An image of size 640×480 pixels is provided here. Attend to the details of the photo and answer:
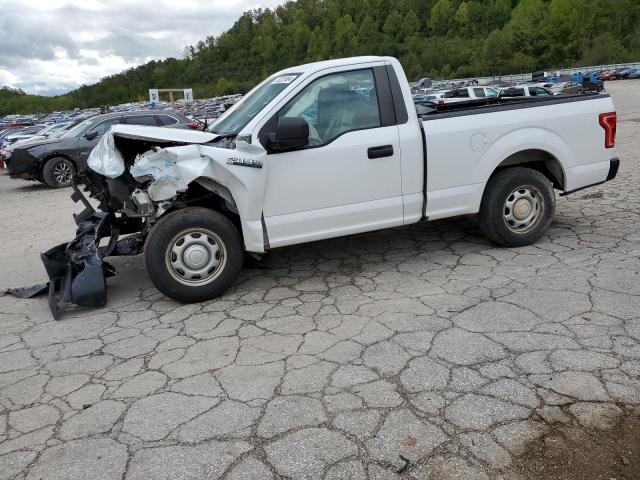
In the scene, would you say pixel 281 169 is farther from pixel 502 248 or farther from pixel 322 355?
pixel 502 248

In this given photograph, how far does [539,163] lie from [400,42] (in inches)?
6120

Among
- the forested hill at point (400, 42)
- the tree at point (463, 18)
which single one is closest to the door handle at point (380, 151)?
the forested hill at point (400, 42)

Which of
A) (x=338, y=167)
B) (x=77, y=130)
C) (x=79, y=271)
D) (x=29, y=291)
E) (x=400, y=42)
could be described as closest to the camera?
(x=338, y=167)

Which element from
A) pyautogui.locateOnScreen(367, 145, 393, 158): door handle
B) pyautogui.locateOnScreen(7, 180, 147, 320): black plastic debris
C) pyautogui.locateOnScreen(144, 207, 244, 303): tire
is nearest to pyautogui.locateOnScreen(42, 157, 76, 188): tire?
pyautogui.locateOnScreen(7, 180, 147, 320): black plastic debris

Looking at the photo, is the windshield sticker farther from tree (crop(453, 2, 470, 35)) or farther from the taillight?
tree (crop(453, 2, 470, 35))

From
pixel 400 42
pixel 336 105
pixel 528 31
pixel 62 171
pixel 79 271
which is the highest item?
pixel 400 42

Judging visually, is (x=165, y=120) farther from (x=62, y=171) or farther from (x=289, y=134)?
(x=289, y=134)

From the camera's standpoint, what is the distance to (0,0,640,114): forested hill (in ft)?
330

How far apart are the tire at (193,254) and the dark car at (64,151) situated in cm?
814

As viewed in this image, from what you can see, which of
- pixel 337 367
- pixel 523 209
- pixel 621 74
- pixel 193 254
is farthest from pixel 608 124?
pixel 621 74

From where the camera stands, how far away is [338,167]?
4523mm

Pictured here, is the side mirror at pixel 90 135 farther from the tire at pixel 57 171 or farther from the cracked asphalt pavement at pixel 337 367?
the cracked asphalt pavement at pixel 337 367

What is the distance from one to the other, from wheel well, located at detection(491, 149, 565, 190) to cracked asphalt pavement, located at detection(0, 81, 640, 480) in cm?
68

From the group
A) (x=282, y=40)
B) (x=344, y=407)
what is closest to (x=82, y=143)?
(x=344, y=407)
